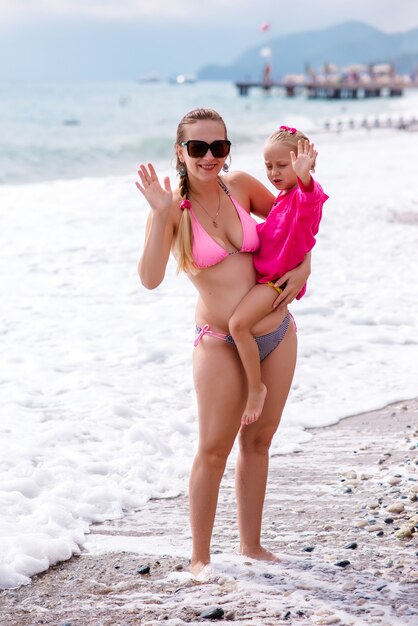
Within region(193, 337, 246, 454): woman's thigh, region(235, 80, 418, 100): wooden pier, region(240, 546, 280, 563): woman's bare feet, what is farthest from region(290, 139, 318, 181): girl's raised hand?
region(235, 80, 418, 100): wooden pier

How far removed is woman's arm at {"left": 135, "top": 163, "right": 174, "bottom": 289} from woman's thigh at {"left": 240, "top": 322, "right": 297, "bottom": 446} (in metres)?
0.58

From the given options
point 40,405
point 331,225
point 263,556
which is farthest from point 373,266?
point 263,556

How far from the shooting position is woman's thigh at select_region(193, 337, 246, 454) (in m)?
3.42

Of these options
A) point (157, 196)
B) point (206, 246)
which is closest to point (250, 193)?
point (206, 246)

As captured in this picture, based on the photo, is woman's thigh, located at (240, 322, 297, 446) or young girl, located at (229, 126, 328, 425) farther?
woman's thigh, located at (240, 322, 297, 446)

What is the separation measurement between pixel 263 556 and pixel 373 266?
7609 millimetres

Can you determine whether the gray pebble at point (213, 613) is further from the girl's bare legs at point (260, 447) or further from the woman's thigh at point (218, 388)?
the woman's thigh at point (218, 388)

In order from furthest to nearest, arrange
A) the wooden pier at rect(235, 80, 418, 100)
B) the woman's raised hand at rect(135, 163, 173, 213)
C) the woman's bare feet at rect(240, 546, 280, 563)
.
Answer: the wooden pier at rect(235, 80, 418, 100) < the woman's bare feet at rect(240, 546, 280, 563) < the woman's raised hand at rect(135, 163, 173, 213)

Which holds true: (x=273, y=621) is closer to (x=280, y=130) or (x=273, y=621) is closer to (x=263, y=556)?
(x=263, y=556)

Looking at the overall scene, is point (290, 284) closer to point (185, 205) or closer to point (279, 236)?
point (279, 236)

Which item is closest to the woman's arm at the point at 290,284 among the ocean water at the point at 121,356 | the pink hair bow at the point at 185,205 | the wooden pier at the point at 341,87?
the pink hair bow at the point at 185,205

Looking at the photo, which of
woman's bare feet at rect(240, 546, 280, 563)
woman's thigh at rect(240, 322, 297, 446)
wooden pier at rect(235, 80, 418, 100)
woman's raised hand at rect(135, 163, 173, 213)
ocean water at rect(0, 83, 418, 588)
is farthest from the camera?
wooden pier at rect(235, 80, 418, 100)

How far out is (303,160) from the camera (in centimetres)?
332

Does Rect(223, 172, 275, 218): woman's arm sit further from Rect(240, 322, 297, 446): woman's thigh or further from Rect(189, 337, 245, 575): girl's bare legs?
Rect(189, 337, 245, 575): girl's bare legs
